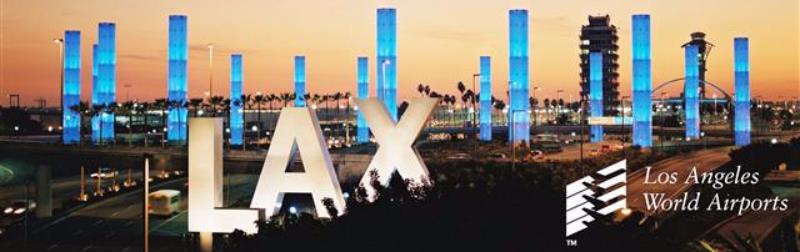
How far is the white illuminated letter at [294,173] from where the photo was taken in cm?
2689

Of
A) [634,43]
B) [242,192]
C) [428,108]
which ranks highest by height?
[634,43]

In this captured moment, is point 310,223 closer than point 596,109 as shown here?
Yes

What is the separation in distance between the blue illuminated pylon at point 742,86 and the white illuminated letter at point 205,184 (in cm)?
6837

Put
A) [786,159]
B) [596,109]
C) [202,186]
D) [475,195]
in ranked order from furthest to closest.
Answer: [596,109] < [786,159] < [202,186] < [475,195]

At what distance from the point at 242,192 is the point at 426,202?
2219 inches

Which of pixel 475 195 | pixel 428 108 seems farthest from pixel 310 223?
pixel 428 108

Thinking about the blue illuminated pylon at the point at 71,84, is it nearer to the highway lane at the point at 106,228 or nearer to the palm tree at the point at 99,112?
the palm tree at the point at 99,112

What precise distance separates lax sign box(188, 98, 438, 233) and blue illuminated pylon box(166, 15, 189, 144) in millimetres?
56789

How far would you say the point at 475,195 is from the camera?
17.5m

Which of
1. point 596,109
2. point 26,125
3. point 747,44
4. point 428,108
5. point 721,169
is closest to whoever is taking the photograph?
point 428,108

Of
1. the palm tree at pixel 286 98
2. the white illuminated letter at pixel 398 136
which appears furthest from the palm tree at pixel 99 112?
the white illuminated letter at pixel 398 136

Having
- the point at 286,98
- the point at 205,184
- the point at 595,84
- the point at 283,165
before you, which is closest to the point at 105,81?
the point at 286,98

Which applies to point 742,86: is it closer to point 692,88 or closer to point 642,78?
point 692,88

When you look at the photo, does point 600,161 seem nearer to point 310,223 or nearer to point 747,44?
point 747,44
